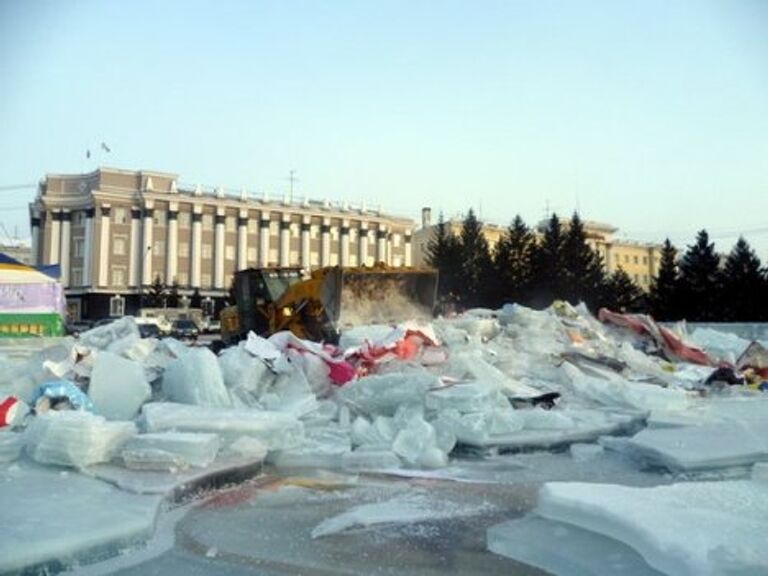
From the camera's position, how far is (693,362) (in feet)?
43.8

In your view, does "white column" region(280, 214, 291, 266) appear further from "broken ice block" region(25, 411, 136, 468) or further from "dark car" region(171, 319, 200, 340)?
"broken ice block" region(25, 411, 136, 468)

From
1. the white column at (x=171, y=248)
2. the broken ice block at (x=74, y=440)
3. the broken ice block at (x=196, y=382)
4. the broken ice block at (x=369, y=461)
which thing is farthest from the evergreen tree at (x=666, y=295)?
the white column at (x=171, y=248)

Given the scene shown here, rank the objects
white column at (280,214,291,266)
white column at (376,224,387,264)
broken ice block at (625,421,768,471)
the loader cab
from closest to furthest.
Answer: broken ice block at (625,421,768,471) < the loader cab < white column at (280,214,291,266) < white column at (376,224,387,264)

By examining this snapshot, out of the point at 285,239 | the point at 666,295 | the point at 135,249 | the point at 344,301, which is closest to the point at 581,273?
the point at 666,295

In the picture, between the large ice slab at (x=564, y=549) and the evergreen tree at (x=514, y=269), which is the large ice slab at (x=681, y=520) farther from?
the evergreen tree at (x=514, y=269)

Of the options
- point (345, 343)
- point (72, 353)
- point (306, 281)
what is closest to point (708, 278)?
point (306, 281)

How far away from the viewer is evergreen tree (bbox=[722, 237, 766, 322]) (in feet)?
122

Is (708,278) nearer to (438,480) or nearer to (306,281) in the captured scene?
(306,281)

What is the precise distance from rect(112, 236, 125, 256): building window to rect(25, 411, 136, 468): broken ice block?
75.3m

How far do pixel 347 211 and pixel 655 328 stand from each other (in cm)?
7546

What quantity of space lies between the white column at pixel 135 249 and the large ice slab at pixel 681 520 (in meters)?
77.2

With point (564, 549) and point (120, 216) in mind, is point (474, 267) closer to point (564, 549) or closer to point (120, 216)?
point (564, 549)

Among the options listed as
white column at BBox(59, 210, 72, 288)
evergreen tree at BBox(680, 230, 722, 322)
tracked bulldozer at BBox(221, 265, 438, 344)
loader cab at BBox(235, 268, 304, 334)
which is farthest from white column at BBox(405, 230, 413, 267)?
tracked bulldozer at BBox(221, 265, 438, 344)

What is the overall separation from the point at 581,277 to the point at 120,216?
5171cm
